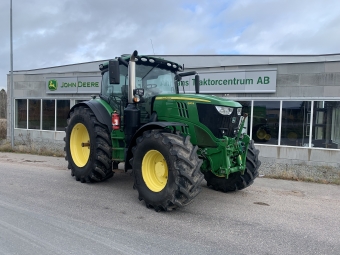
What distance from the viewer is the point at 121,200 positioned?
17.3ft

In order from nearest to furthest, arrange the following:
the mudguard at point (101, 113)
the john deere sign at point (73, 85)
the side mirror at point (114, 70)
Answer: the side mirror at point (114, 70) → the mudguard at point (101, 113) → the john deere sign at point (73, 85)

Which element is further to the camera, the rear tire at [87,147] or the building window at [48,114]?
the building window at [48,114]

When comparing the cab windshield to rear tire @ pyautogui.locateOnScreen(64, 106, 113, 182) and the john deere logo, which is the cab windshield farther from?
the john deere logo

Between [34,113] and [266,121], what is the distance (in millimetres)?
11772

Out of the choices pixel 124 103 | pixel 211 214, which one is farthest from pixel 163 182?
pixel 124 103

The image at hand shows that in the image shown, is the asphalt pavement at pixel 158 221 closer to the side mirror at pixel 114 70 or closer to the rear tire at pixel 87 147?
the rear tire at pixel 87 147

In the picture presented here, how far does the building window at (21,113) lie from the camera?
52.8 feet

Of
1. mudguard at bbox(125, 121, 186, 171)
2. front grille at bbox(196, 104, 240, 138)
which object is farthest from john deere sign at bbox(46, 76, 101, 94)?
front grille at bbox(196, 104, 240, 138)

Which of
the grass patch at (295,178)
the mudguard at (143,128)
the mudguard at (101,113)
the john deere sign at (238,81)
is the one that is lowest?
the grass patch at (295,178)

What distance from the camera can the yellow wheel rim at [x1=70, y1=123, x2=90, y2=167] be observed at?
267 inches

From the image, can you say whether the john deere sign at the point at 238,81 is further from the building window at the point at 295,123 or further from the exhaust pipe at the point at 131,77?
the exhaust pipe at the point at 131,77

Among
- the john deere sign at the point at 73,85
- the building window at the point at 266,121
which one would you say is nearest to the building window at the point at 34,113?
the john deere sign at the point at 73,85

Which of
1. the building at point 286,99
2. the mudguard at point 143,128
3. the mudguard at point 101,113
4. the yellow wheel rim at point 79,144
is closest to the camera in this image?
the mudguard at point 143,128

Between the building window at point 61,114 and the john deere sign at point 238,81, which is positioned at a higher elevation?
the john deere sign at point 238,81
